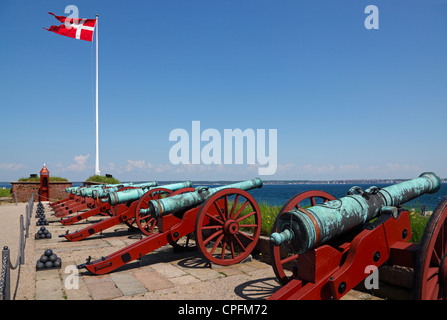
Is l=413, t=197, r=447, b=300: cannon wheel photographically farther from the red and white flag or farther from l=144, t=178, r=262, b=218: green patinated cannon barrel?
the red and white flag

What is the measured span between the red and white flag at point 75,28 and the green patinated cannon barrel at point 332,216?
21689mm

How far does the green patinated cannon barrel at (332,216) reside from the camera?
2729 millimetres

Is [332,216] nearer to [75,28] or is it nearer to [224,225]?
[224,225]

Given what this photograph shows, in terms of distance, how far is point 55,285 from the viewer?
4.61 metres

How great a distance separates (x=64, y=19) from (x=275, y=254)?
2178 cm

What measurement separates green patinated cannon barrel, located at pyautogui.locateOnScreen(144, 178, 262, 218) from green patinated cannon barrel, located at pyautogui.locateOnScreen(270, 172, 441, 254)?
2755mm

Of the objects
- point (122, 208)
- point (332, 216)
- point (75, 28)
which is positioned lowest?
point (122, 208)

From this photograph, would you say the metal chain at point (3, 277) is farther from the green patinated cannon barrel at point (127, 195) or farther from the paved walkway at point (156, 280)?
the green patinated cannon barrel at point (127, 195)

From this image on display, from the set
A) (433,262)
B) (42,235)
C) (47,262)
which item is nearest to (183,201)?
(47,262)

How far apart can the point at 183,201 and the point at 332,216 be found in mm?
3599

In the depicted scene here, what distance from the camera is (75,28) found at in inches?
834

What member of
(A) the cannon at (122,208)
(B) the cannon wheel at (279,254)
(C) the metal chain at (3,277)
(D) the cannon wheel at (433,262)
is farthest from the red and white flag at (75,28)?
(D) the cannon wheel at (433,262)
